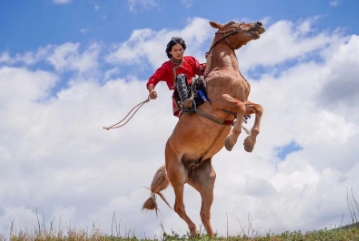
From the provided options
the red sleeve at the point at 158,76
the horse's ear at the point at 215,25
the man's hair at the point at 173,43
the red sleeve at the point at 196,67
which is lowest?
the red sleeve at the point at 158,76

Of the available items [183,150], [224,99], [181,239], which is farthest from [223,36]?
[181,239]

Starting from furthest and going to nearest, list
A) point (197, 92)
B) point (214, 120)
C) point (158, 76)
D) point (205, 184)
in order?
point (158, 76), point (205, 184), point (197, 92), point (214, 120)

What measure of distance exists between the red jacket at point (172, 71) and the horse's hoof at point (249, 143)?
61.2 inches

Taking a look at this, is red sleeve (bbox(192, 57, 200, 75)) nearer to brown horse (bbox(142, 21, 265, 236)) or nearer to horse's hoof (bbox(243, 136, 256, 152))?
brown horse (bbox(142, 21, 265, 236))

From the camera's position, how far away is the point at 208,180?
7926mm

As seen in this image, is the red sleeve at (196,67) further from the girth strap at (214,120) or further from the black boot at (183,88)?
the girth strap at (214,120)

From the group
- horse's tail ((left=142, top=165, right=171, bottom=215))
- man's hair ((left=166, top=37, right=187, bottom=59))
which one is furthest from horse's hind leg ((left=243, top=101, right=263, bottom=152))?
horse's tail ((left=142, top=165, right=171, bottom=215))

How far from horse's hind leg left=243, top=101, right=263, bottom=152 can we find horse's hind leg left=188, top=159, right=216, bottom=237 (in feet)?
3.62

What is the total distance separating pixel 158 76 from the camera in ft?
26.7

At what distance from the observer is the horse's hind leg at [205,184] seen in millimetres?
7802

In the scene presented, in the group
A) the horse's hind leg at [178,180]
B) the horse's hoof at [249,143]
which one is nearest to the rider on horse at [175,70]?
the horse's hind leg at [178,180]

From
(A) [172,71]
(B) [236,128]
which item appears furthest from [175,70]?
(B) [236,128]

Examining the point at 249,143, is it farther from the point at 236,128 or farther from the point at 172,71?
the point at 172,71

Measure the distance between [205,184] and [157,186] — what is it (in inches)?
48.7
